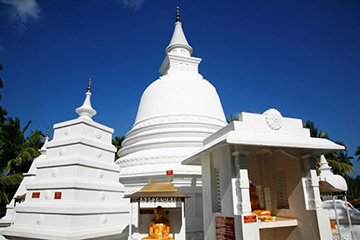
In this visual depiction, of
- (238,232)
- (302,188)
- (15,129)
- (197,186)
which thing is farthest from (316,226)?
(15,129)

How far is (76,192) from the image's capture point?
26.4 ft

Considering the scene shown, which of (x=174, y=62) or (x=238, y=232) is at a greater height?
(x=174, y=62)

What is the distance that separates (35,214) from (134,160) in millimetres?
5148

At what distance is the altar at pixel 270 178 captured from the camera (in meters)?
6.49

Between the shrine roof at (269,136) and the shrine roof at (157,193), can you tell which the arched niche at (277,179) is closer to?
the shrine roof at (269,136)

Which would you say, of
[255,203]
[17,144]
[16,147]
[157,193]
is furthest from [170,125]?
[17,144]

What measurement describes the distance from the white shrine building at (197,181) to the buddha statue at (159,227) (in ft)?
2.01

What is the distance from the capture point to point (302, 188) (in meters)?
7.48

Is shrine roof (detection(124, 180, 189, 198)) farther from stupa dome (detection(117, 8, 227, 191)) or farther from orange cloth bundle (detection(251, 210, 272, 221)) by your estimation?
stupa dome (detection(117, 8, 227, 191))

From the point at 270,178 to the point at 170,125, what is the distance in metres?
6.24

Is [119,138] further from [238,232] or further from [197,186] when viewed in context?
[238,232]

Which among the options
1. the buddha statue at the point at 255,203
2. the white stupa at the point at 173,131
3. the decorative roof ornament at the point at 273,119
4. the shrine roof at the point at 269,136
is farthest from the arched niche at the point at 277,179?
the white stupa at the point at 173,131

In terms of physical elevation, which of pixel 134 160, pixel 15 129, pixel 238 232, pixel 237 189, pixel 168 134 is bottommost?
pixel 238 232

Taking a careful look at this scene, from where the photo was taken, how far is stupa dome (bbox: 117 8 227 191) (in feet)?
38.8
